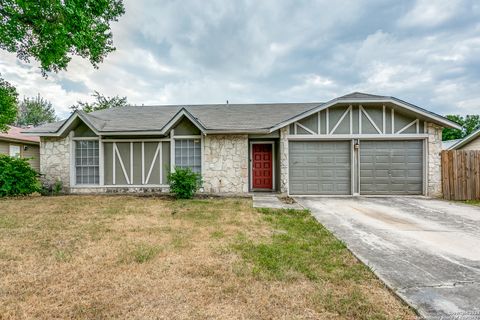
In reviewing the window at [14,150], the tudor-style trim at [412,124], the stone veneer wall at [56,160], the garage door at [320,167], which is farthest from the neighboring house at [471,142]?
the window at [14,150]

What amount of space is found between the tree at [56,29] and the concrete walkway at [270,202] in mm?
9765

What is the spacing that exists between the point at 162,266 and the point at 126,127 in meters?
8.81

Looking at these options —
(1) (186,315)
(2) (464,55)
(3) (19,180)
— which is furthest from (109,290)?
(2) (464,55)

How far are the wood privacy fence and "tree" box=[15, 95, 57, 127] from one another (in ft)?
164

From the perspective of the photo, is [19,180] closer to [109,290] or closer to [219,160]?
[219,160]

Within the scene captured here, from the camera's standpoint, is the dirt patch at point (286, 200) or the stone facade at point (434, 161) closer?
the dirt patch at point (286, 200)

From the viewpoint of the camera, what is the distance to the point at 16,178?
998 cm

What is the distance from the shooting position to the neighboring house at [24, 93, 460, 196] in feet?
32.1

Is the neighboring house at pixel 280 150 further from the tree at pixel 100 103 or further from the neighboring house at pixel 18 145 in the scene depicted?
the tree at pixel 100 103

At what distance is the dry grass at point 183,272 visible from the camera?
2.46m

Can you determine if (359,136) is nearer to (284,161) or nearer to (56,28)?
(284,161)

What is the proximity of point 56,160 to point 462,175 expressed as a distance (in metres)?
17.2

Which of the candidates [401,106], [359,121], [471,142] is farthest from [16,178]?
[471,142]

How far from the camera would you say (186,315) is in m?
2.35
